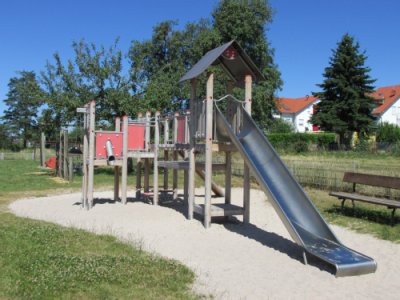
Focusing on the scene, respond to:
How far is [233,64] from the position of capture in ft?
32.1

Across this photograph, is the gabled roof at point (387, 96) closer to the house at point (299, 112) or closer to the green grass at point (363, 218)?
the house at point (299, 112)

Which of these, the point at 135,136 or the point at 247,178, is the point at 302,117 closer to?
the point at 135,136

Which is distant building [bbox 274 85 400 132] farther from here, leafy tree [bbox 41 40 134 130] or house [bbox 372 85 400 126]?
leafy tree [bbox 41 40 134 130]

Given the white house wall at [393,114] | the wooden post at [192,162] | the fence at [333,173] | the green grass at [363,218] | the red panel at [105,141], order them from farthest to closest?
the white house wall at [393,114], the fence at [333,173], the red panel at [105,141], the wooden post at [192,162], the green grass at [363,218]

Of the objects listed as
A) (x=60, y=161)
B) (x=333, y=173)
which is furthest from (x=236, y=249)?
(x=60, y=161)

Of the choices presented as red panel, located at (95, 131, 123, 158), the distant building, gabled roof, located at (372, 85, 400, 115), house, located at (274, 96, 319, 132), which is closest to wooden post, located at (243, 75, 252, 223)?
red panel, located at (95, 131, 123, 158)

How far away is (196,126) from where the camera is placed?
976 cm

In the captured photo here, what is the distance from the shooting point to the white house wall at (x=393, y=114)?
64.6m

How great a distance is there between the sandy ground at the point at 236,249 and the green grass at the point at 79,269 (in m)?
0.42

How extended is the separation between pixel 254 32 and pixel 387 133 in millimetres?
21835

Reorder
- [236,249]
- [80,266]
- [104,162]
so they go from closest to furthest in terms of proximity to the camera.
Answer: [80,266] < [236,249] < [104,162]

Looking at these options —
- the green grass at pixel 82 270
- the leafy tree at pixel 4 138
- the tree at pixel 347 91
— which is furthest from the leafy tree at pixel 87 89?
the leafy tree at pixel 4 138

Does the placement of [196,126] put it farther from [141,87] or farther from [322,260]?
[141,87]

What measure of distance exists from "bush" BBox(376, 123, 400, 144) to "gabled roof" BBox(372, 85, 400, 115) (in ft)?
48.2
